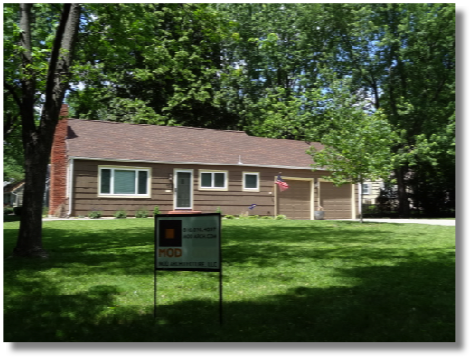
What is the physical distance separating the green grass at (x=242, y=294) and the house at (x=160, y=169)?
1861mm

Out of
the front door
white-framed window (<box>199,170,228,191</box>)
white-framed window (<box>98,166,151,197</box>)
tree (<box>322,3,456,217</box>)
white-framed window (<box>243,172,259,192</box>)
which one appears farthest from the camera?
white-framed window (<box>243,172,259,192</box>)

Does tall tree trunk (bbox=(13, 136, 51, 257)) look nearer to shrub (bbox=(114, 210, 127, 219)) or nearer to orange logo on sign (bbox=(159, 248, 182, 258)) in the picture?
shrub (bbox=(114, 210, 127, 219))

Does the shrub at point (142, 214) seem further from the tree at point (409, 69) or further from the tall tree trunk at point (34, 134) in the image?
the tree at point (409, 69)

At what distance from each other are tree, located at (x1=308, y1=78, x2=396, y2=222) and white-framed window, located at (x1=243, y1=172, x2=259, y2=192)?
107 inches

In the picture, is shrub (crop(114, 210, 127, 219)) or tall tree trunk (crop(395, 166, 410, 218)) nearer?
shrub (crop(114, 210, 127, 219))

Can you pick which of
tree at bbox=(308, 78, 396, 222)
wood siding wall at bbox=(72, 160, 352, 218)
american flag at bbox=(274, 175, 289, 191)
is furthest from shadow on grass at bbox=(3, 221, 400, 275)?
tree at bbox=(308, 78, 396, 222)

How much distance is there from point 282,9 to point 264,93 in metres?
2.26

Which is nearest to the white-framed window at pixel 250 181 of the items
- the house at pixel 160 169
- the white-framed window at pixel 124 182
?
the house at pixel 160 169

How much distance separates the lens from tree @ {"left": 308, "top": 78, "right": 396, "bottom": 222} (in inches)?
561

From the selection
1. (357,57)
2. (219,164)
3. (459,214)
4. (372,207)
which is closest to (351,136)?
(357,57)

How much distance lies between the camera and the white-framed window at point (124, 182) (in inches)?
431

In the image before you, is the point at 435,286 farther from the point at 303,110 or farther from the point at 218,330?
the point at 303,110

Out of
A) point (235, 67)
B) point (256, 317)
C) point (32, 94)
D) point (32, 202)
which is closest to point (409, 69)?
point (235, 67)

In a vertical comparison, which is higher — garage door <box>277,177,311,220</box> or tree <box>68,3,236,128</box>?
tree <box>68,3,236,128</box>
